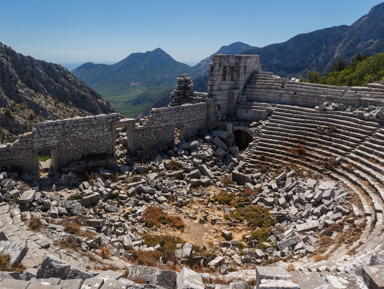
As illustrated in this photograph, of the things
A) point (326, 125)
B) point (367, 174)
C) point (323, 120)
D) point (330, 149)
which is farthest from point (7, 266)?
point (323, 120)

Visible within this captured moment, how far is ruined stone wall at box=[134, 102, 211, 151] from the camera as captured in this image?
59.9 feet

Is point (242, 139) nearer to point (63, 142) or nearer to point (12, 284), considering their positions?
point (63, 142)

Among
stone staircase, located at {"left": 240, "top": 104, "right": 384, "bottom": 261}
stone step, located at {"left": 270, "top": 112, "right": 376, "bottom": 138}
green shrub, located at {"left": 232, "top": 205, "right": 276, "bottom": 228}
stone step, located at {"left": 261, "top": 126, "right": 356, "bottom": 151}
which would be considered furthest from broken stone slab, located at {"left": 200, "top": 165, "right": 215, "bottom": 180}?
stone step, located at {"left": 270, "top": 112, "right": 376, "bottom": 138}

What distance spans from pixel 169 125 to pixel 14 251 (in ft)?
42.2

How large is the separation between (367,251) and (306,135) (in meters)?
10.5

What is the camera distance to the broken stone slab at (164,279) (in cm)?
661

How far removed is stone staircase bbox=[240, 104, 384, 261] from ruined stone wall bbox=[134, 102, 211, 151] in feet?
13.9

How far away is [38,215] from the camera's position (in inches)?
437

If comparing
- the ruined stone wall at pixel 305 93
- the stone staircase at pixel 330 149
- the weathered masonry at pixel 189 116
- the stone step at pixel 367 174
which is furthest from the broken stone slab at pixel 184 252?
the ruined stone wall at pixel 305 93

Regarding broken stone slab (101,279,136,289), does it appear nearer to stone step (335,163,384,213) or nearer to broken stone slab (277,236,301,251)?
broken stone slab (277,236,301,251)

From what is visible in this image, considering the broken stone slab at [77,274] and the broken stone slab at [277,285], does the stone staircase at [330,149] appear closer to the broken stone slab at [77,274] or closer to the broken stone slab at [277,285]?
the broken stone slab at [277,285]

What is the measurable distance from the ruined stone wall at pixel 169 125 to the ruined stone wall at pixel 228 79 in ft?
5.37

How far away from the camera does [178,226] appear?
12.9 meters

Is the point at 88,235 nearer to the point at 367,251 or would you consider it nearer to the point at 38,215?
the point at 38,215
